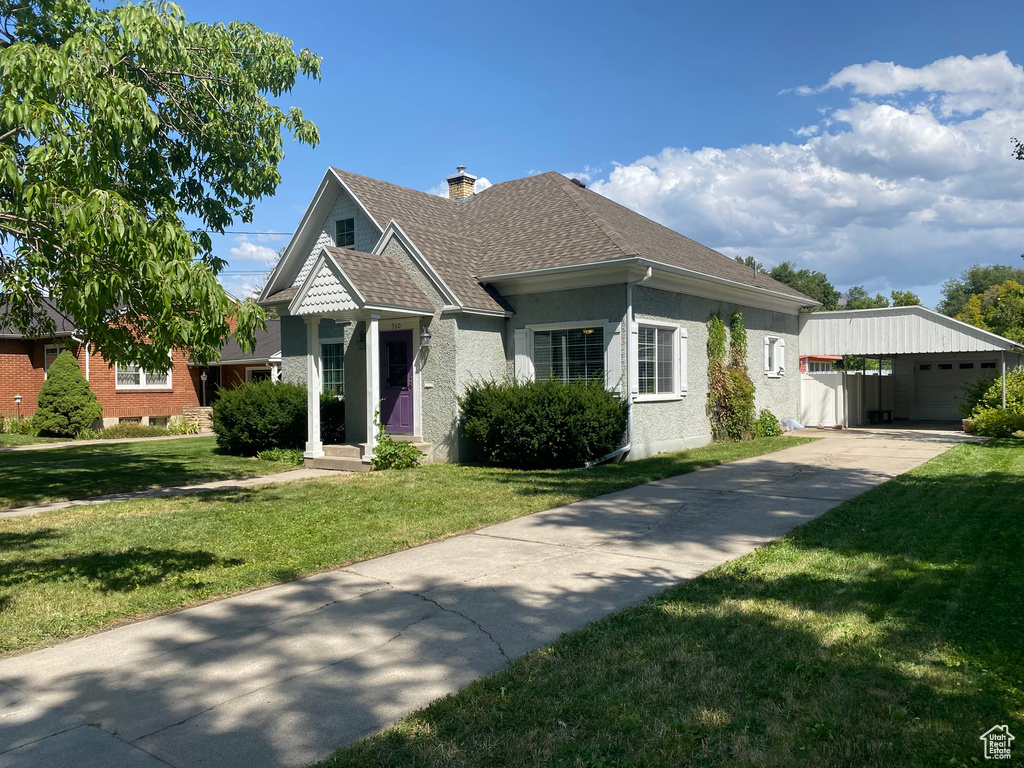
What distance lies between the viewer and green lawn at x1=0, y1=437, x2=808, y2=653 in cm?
595

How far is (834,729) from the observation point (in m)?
3.61

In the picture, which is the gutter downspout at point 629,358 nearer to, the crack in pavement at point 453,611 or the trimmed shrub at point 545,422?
the trimmed shrub at point 545,422

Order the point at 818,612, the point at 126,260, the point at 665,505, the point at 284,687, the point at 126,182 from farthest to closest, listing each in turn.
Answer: the point at 126,182 < the point at 665,505 < the point at 126,260 < the point at 818,612 < the point at 284,687

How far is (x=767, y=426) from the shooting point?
19484mm

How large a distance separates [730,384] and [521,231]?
6.10 meters

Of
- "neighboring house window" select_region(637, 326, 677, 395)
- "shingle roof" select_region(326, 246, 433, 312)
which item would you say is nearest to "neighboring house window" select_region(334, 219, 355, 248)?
"shingle roof" select_region(326, 246, 433, 312)

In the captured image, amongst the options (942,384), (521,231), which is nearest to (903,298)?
(942,384)

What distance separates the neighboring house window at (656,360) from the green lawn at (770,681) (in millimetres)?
8490

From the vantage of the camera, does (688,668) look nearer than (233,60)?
Yes

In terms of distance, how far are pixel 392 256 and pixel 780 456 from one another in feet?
29.2

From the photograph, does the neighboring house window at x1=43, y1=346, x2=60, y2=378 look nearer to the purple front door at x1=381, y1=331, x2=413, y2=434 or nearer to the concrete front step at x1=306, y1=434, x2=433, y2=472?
the concrete front step at x1=306, y1=434, x2=433, y2=472

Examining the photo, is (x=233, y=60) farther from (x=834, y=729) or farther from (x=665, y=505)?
(x=834, y=729)

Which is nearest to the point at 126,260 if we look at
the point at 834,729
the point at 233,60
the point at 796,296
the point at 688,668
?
the point at 688,668

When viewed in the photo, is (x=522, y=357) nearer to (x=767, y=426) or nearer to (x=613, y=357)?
(x=613, y=357)
